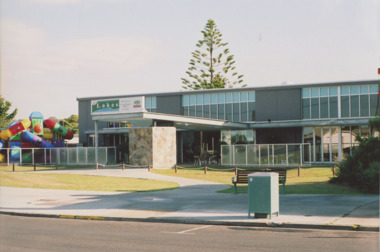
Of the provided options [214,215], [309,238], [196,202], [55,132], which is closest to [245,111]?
[55,132]

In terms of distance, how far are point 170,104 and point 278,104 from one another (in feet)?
39.4

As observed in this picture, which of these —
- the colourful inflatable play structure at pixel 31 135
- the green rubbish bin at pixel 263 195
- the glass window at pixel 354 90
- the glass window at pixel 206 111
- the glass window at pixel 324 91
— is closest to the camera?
the green rubbish bin at pixel 263 195

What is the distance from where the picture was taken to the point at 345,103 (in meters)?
43.9

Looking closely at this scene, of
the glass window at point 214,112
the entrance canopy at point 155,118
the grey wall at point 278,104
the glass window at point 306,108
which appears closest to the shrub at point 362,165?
the entrance canopy at point 155,118

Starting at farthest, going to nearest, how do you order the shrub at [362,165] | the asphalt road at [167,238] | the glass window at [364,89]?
1. the glass window at [364,89]
2. the shrub at [362,165]
3. the asphalt road at [167,238]

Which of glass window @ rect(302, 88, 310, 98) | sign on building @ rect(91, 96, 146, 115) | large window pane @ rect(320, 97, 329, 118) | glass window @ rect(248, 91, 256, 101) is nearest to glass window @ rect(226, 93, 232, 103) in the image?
glass window @ rect(248, 91, 256, 101)

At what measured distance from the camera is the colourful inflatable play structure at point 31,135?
151ft

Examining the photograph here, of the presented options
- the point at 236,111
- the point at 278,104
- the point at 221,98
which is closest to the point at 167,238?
the point at 278,104

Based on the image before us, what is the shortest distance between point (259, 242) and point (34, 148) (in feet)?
127

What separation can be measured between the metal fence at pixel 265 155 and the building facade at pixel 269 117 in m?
1.93

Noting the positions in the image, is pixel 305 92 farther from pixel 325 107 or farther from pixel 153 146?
pixel 153 146

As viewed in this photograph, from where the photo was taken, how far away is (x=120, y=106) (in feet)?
121

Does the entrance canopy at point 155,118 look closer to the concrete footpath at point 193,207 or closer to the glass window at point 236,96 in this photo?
the glass window at point 236,96

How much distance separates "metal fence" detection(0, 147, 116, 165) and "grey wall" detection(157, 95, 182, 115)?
8.06 m
